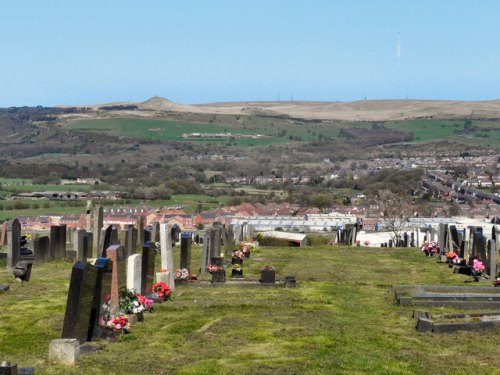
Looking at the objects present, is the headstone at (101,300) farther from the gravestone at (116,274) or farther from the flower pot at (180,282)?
the flower pot at (180,282)

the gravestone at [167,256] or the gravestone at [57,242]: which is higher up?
the gravestone at [167,256]

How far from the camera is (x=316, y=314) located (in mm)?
19609

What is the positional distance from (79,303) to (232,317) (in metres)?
4.21

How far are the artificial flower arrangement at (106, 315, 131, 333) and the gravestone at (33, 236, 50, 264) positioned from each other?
15.4 meters

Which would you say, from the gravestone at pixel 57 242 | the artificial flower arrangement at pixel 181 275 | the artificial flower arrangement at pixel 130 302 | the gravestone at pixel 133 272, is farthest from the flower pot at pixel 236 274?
the artificial flower arrangement at pixel 130 302

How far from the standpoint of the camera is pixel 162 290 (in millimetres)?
21406

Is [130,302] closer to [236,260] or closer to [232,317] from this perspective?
[232,317]

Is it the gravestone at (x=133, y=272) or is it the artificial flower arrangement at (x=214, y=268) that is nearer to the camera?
the gravestone at (x=133, y=272)

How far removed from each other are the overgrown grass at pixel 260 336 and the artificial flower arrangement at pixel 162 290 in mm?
306

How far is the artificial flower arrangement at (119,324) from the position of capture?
643 inches

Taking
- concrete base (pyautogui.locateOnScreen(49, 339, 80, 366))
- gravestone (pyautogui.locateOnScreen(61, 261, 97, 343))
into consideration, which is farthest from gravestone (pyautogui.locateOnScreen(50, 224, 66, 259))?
concrete base (pyautogui.locateOnScreen(49, 339, 80, 366))

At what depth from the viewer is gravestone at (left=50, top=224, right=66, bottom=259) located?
3281cm

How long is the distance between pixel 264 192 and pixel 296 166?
60.5 m

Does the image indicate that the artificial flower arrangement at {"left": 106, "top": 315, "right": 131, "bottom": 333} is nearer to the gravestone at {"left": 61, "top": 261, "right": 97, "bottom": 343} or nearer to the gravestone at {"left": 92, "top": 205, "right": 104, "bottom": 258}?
the gravestone at {"left": 61, "top": 261, "right": 97, "bottom": 343}
